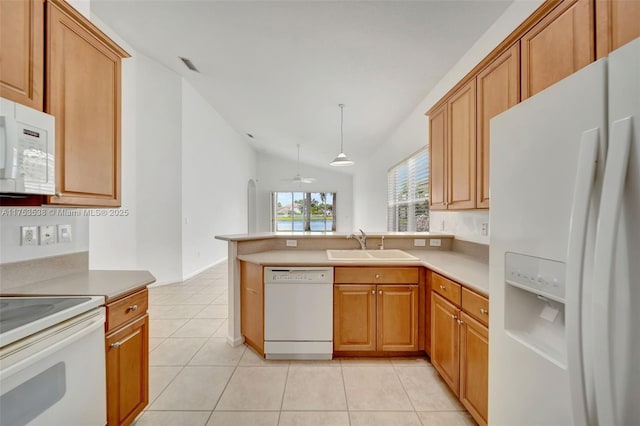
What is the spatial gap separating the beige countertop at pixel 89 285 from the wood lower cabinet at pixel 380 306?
1469 millimetres

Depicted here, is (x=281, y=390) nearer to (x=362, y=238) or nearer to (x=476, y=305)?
(x=476, y=305)

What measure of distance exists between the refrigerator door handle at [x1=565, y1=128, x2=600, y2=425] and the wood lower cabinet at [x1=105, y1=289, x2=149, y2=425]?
1874 millimetres

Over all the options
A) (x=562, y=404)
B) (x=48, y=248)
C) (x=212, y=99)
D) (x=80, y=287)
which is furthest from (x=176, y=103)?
(x=562, y=404)

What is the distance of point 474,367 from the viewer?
5.03ft

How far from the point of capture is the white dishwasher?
227cm

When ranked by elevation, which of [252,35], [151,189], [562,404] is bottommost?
[562,404]

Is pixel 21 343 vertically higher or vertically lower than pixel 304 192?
lower

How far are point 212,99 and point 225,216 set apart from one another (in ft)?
9.46

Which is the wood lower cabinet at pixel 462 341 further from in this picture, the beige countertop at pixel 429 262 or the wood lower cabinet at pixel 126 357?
the wood lower cabinet at pixel 126 357

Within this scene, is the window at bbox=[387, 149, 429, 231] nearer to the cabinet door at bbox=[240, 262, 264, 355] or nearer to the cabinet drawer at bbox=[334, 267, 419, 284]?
the cabinet drawer at bbox=[334, 267, 419, 284]

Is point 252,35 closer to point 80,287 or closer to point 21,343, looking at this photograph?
point 80,287

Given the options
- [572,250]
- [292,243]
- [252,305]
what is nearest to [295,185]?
[292,243]

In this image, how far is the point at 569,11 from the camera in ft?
3.84

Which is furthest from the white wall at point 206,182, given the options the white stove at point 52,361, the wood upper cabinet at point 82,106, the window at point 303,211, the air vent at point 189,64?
the white stove at point 52,361
